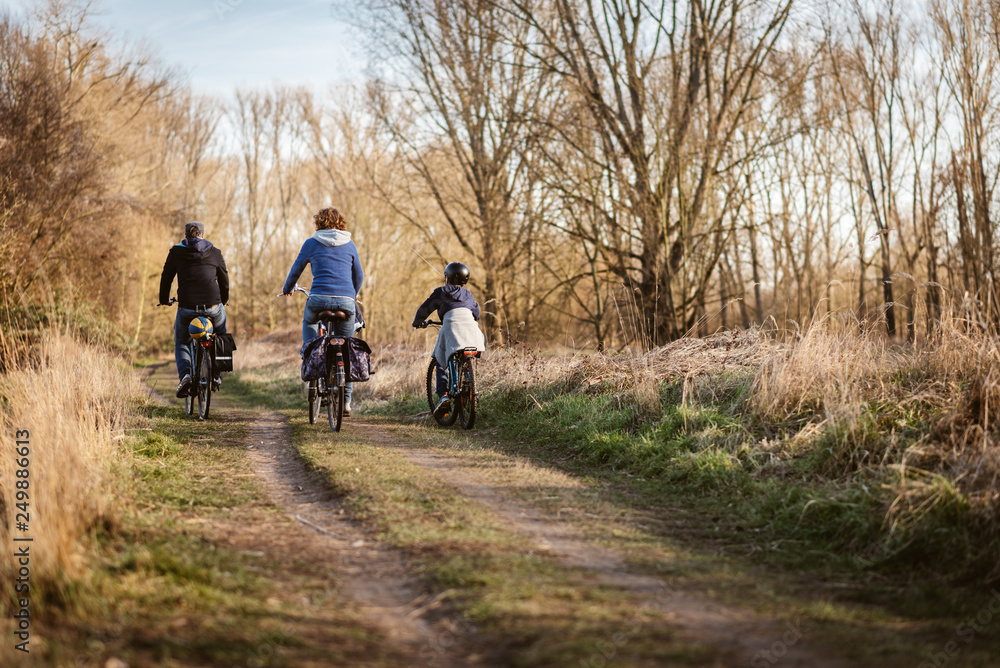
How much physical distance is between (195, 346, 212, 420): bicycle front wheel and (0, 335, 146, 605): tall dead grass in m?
0.82

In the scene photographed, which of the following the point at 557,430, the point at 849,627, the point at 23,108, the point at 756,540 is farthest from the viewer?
the point at 23,108

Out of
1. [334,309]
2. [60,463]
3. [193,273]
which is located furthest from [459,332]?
[60,463]

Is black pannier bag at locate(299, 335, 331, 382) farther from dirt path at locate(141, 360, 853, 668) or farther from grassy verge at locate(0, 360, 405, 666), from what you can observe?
grassy verge at locate(0, 360, 405, 666)

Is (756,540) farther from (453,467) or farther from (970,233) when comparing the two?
(970,233)

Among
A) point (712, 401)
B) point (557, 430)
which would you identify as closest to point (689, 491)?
point (712, 401)

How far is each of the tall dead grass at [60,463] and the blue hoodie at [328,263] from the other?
2.27 metres

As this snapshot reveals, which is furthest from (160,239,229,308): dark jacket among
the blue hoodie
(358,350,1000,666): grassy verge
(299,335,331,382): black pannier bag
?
(358,350,1000,666): grassy verge

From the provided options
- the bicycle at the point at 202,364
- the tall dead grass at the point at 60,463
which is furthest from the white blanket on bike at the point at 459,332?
the tall dead grass at the point at 60,463

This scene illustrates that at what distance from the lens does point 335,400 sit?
26.6 ft

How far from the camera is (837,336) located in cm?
671

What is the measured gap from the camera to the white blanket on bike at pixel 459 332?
8500 millimetres

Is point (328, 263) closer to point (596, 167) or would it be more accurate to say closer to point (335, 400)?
point (335, 400)

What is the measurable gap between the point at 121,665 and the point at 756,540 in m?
3.46

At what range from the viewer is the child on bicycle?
854cm
